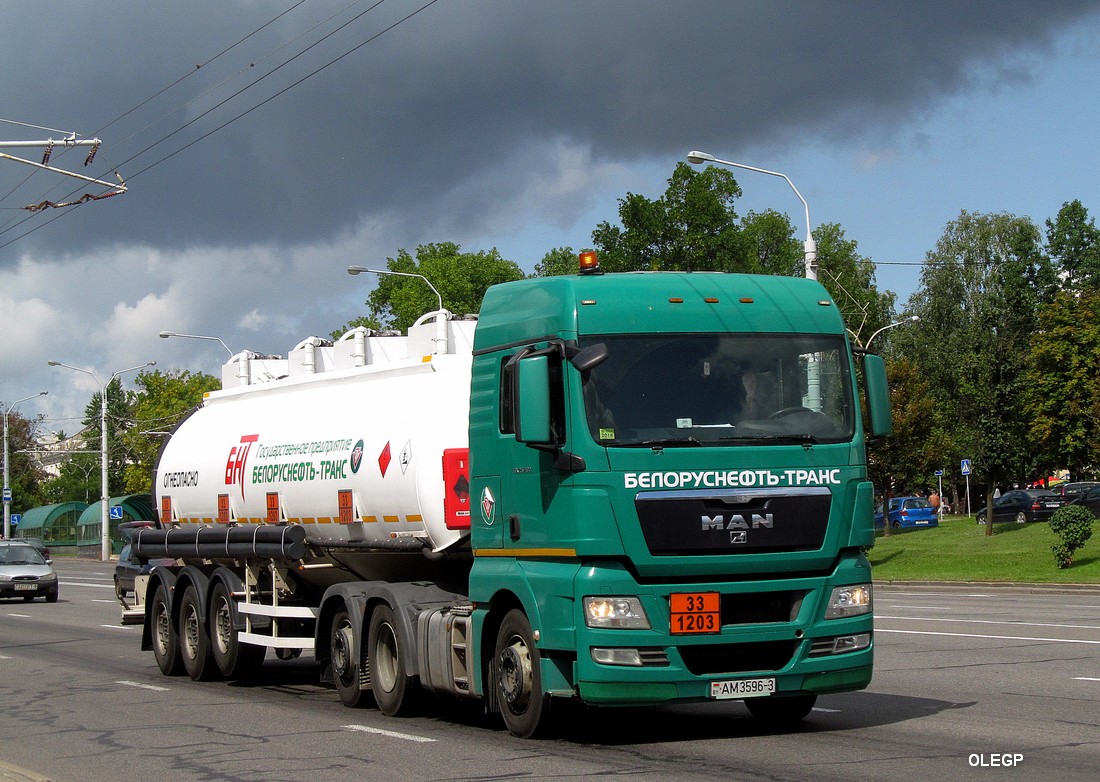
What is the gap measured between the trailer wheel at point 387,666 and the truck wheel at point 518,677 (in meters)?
1.63

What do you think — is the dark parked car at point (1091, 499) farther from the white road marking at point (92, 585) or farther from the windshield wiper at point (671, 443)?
the windshield wiper at point (671, 443)

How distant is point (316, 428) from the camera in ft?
49.0

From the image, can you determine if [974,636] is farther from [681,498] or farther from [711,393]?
[681,498]

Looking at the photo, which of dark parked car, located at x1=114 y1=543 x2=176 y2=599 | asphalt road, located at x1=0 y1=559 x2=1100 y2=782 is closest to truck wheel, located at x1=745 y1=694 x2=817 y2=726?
asphalt road, located at x1=0 y1=559 x2=1100 y2=782

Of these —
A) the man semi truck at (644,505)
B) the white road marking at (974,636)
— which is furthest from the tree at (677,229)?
the man semi truck at (644,505)

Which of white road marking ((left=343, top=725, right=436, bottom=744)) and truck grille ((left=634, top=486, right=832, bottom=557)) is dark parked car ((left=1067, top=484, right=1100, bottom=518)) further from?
truck grille ((left=634, top=486, right=832, bottom=557))

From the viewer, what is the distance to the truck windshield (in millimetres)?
10133

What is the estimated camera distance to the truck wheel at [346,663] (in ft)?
43.6

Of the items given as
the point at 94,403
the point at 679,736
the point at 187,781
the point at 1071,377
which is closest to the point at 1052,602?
the point at 679,736

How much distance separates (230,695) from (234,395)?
159 inches

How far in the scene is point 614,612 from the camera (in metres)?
9.91

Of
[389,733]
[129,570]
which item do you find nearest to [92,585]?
[129,570]

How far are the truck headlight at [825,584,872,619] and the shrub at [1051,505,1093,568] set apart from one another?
83.7ft

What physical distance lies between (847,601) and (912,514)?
59.8 meters
